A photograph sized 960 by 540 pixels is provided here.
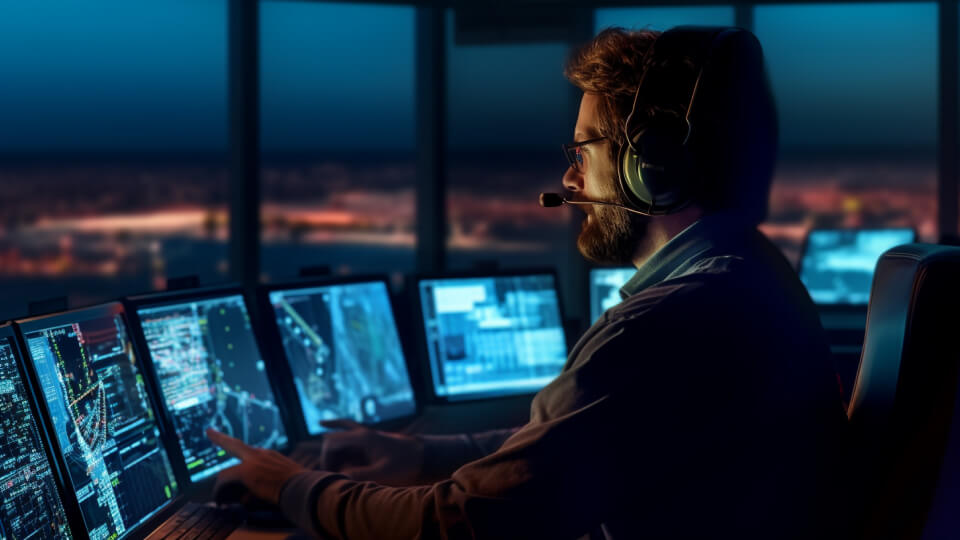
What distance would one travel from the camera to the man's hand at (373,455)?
5.06ft

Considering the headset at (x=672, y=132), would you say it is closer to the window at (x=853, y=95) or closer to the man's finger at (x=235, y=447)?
the window at (x=853, y=95)

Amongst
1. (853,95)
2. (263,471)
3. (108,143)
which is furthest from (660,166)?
(108,143)

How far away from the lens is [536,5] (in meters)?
3.54

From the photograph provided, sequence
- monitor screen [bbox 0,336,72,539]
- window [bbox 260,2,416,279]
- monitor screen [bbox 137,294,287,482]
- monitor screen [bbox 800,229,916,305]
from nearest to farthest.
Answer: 1. monitor screen [bbox 0,336,72,539]
2. monitor screen [bbox 137,294,287,482]
3. window [bbox 260,2,416,279]
4. monitor screen [bbox 800,229,916,305]

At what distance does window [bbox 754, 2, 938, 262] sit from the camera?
12.3 feet

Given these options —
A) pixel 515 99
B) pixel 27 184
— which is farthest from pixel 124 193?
pixel 515 99

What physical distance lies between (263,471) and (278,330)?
2.22ft

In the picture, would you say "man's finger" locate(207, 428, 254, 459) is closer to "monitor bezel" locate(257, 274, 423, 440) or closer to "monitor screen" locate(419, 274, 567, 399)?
"monitor bezel" locate(257, 274, 423, 440)

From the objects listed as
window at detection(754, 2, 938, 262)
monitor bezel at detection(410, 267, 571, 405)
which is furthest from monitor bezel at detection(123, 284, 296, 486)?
window at detection(754, 2, 938, 262)

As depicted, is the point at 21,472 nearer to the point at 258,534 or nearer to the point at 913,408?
the point at 258,534

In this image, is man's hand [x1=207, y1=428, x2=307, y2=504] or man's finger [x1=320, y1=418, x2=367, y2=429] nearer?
man's hand [x1=207, y1=428, x2=307, y2=504]

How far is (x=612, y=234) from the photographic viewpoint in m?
1.17

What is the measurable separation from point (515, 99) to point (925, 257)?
21.2ft

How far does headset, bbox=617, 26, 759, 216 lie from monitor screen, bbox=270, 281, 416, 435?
1.11 meters
